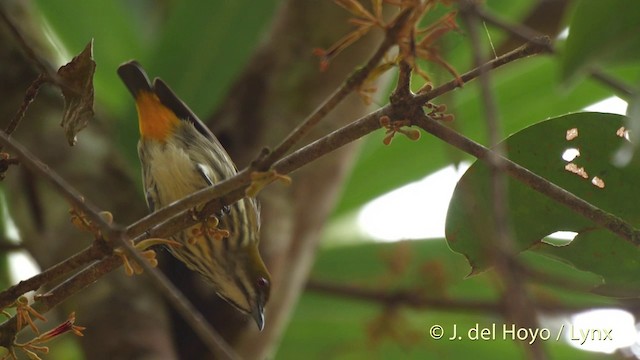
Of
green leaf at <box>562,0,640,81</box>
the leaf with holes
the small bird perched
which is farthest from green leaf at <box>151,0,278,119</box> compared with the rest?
green leaf at <box>562,0,640,81</box>

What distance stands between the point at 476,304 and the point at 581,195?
2.25 m

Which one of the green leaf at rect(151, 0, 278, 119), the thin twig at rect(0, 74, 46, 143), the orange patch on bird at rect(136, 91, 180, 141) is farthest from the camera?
the green leaf at rect(151, 0, 278, 119)

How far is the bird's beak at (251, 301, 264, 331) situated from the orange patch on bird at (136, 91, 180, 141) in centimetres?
55

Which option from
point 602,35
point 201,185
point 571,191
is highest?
point 201,185

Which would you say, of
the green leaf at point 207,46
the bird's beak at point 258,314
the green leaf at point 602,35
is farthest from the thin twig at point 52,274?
the green leaf at point 207,46

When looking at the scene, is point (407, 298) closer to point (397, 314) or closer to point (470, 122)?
point (397, 314)

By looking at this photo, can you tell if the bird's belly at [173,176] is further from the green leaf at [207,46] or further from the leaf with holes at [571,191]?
the leaf with holes at [571,191]

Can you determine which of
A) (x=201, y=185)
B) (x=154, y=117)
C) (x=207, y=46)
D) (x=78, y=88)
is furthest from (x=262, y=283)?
(x=78, y=88)

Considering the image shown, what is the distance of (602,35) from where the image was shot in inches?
57.3

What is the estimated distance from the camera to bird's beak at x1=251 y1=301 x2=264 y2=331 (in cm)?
273

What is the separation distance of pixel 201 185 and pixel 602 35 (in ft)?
5.12

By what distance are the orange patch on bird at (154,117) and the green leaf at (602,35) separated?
1.44m

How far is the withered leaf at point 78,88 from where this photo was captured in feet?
→ 5.24

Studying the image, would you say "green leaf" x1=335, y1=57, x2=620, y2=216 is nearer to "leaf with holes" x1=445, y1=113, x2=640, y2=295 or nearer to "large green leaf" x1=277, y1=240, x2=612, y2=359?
"large green leaf" x1=277, y1=240, x2=612, y2=359
